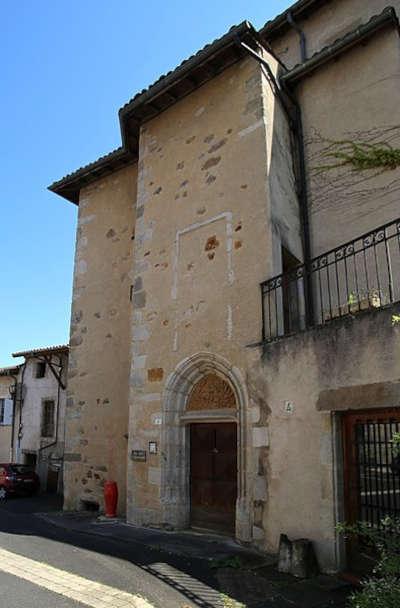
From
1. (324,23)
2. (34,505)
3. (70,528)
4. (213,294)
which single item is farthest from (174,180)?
(34,505)

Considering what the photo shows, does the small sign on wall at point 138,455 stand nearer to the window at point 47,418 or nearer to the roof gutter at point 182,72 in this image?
the roof gutter at point 182,72

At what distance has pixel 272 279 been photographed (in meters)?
6.87

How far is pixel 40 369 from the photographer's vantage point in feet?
59.0

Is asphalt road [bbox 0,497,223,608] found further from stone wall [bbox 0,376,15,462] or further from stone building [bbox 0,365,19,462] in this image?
stone wall [bbox 0,376,15,462]

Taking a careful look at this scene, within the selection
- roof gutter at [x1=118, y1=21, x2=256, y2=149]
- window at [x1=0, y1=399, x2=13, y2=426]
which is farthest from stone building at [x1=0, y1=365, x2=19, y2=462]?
roof gutter at [x1=118, y1=21, x2=256, y2=149]

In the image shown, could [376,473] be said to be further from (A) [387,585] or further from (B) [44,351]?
(B) [44,351]

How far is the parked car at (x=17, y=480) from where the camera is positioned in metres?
14.7

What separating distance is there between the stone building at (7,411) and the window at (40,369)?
4.27ft

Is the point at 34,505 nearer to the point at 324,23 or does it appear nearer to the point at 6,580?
the point at 6,580

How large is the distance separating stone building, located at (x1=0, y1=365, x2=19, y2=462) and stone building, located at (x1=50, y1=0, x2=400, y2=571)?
30.6 feet

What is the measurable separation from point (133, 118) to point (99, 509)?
776cm

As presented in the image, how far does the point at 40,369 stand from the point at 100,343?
8.09 meters

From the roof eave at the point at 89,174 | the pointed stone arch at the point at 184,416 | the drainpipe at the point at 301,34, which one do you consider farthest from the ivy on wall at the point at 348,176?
the roof eave at the point at 89,174

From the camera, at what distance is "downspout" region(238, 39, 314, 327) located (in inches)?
310
